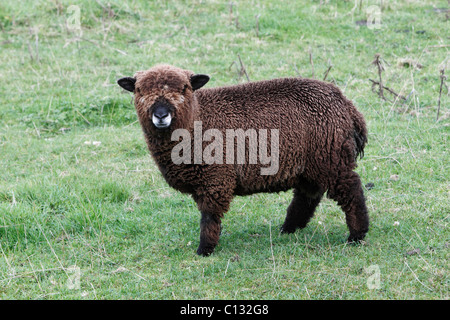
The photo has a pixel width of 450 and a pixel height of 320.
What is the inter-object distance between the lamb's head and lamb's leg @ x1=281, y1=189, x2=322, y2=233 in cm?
163

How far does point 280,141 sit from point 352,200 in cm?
100

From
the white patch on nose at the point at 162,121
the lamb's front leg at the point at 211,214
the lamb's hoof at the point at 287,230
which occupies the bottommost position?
the lamb's hoof at the point at 287,230

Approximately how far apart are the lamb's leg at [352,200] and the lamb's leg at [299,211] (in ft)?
1.38

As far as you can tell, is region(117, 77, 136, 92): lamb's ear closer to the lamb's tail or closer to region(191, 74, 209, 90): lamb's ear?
region(191, 74, 209, 90): lamb's ear

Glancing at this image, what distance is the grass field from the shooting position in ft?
17.2

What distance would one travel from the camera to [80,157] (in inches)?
330

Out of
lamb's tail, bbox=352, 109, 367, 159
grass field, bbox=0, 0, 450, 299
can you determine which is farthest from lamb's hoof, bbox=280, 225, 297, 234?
lamb's tail, bbox=352, 109, 367, 159

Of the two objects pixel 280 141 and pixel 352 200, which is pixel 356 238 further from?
pixel 280 141

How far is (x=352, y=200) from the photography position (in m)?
5.81

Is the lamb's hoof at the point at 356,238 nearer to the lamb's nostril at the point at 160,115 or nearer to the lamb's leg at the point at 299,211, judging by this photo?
the lamb's leg at the point at 299,211

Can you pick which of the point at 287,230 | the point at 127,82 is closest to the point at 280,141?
the point at 287,230

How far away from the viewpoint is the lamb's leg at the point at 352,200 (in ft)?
19.0

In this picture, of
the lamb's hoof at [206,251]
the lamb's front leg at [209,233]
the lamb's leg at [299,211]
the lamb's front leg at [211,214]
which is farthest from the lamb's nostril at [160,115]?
the lamb's leg at [299,211]

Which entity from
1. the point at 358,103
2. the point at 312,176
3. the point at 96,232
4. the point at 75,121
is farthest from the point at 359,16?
the point at 96,232
